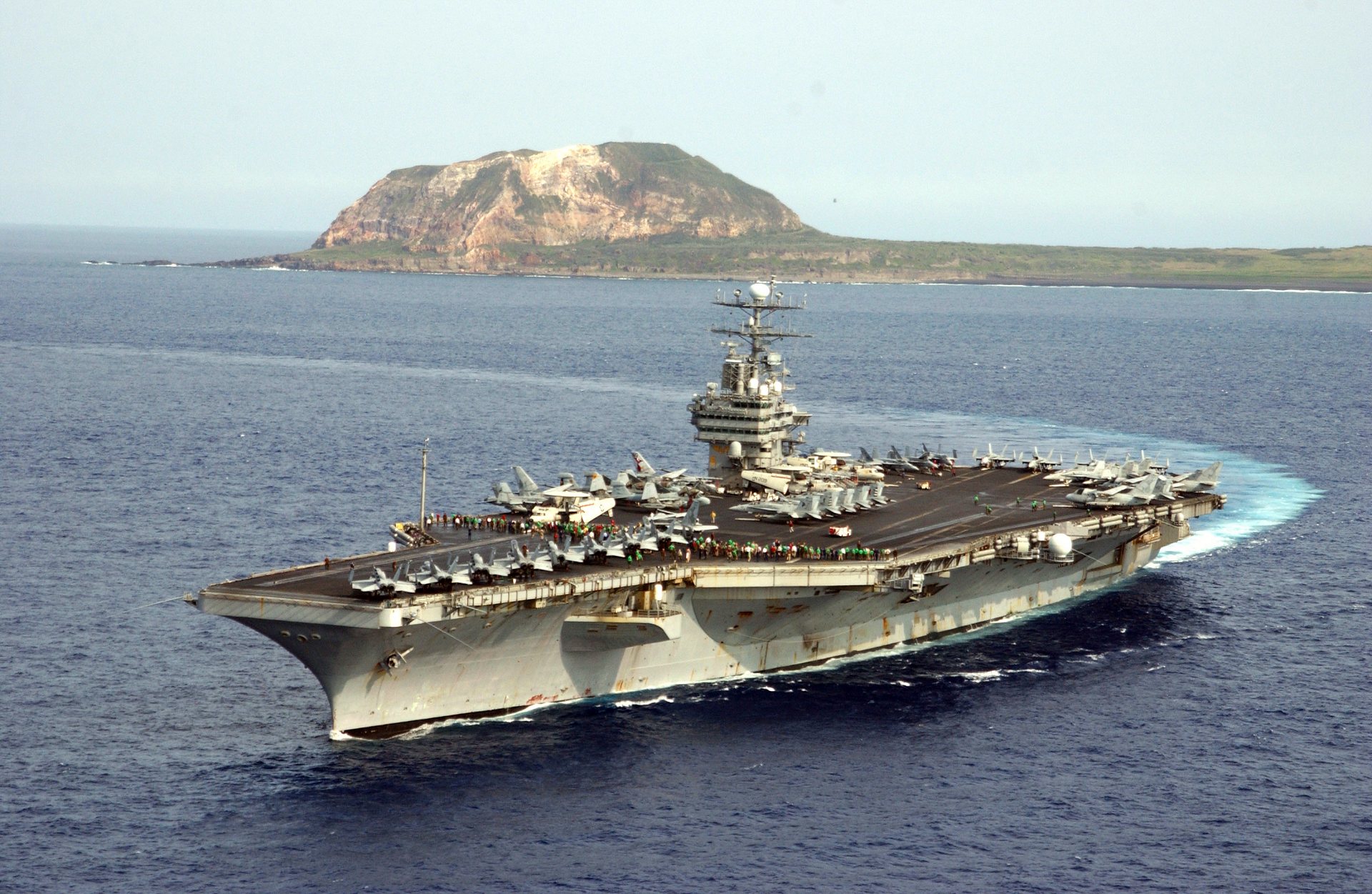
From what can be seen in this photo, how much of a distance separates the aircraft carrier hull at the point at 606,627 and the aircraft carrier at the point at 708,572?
0.18 feet

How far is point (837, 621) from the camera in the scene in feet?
134

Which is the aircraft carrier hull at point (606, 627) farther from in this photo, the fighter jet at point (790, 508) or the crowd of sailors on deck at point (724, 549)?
the fighter jet at point (790, 508)

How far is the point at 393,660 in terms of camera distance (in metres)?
33.6

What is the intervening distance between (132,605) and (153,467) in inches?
885

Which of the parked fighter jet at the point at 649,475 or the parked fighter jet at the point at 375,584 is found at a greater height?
the parked fighter jet at the point at 649,475

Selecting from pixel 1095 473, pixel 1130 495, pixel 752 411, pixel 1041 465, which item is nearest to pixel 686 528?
pixel 752 411

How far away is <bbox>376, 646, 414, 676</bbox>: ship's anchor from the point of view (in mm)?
33562

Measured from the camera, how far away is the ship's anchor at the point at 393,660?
110ft

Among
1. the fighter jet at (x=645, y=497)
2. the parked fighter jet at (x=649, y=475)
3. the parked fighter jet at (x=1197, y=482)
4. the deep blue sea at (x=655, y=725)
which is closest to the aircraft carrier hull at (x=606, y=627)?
the deep blue sea at (x=655, y=725)

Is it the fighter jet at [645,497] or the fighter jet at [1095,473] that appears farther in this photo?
the fighter jet at [1095,473]

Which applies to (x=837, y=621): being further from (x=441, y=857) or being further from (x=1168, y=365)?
(x=1168, y=365)

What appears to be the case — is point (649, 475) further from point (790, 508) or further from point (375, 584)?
point (375, 584)

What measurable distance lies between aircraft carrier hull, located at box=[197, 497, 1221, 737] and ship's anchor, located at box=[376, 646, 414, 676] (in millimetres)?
35

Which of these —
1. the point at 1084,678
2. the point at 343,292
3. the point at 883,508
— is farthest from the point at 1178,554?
the point at 343,292
